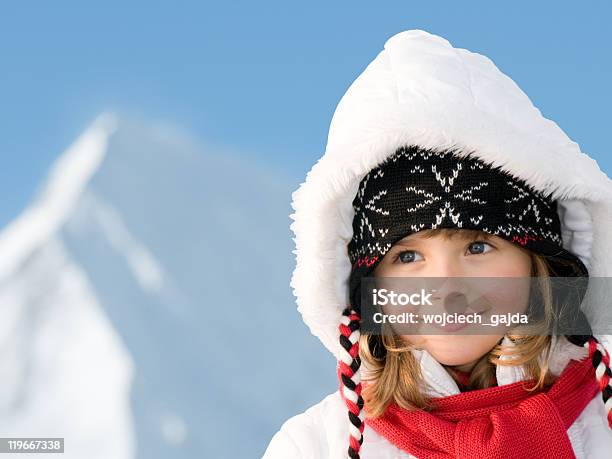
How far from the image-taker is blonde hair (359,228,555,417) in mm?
1599

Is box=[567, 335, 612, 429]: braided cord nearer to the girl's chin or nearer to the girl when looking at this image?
the girl

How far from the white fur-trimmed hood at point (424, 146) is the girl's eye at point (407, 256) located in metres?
0.13

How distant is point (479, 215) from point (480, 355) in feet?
0.90

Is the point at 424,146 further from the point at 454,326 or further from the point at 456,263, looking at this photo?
the point at 454,326

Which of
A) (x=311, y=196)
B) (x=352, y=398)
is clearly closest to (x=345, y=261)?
(x=311, y=196)

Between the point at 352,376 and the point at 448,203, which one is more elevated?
the point at 448,203

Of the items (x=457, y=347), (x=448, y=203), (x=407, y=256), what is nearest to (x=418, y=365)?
(x=457, y=347)

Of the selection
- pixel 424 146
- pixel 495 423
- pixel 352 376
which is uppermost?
pixel 424 146

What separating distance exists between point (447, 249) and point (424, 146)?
7.2 inches

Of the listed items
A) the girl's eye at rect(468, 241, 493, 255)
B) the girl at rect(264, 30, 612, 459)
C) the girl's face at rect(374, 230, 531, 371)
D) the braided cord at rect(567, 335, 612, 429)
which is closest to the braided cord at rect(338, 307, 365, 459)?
the girl at rect(264, 30, 612, 459)

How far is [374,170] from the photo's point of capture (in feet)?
5.31

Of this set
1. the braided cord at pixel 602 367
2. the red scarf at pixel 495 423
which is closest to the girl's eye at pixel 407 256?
the red scarf at pixel 495 423

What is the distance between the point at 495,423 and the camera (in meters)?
1.52

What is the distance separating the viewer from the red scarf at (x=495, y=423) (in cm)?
150
